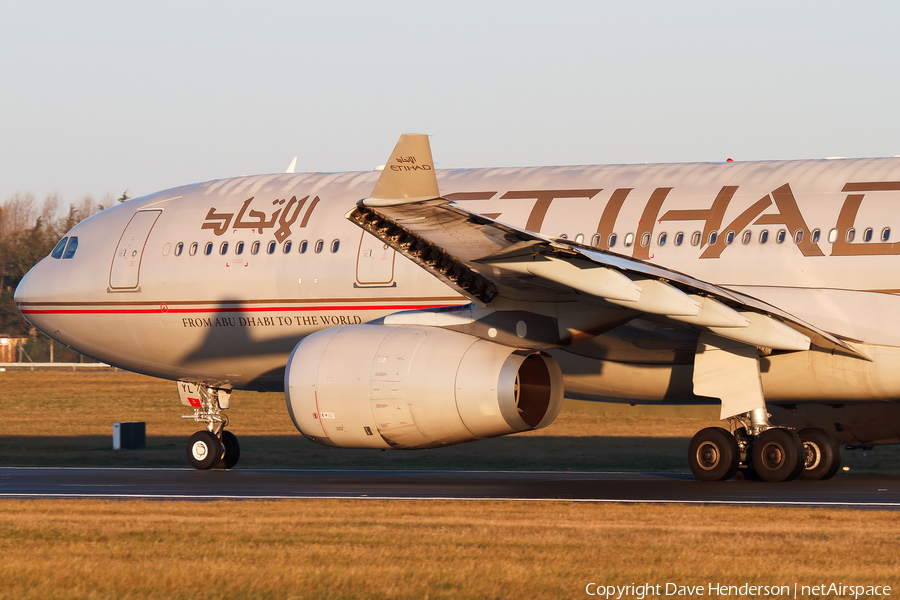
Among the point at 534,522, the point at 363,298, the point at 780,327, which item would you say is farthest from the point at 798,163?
the point at 534,522

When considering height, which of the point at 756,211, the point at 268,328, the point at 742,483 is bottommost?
the point at 742,483

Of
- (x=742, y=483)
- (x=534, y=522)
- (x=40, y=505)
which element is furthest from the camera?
(x=742, y=483)

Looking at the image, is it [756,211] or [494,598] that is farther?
[756,211]

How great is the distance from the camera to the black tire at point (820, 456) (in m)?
15.5

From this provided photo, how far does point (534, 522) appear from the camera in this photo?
1088cm

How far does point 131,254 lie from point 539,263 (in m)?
9.34

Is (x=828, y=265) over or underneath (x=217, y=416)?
over

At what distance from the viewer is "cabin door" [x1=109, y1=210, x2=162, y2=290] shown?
20000 mm

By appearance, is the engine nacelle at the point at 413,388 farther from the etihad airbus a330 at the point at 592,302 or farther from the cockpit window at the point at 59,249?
the cockpit window at the point at 59,249

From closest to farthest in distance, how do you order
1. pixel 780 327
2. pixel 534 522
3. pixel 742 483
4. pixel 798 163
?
1. pixel 534 522
2. pixel 780 327
3. pixel 742 483
4. pixel 798 163

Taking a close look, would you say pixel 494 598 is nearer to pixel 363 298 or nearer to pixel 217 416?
pixel 363 298

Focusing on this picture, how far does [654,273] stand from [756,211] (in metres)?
3.34

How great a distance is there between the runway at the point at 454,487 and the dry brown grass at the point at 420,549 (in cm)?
146

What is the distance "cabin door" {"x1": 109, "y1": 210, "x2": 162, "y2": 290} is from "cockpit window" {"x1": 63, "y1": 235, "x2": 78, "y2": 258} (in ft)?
3.62
